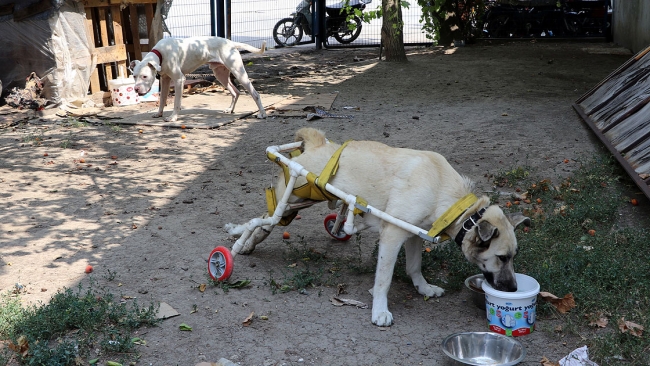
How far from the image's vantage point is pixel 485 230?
12.4ft

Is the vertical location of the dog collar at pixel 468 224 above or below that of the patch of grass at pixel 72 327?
above

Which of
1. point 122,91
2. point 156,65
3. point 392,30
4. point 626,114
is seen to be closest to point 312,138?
point 626,114

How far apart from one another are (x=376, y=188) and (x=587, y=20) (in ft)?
57.2

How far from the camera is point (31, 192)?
6785mm

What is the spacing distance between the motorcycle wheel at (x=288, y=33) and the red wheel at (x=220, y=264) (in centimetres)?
1506

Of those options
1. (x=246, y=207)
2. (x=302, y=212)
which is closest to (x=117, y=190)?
(x=246, y=207)

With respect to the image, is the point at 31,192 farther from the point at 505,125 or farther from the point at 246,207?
Answer: the point at 505,125

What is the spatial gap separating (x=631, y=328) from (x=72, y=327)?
335 centimetres

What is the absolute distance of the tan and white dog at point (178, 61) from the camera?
9625mm

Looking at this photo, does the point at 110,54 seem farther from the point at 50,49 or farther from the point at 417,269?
the point at 417,269

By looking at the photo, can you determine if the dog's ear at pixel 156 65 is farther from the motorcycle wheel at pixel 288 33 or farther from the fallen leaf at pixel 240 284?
the motorcycle wheel at pixel 288 33

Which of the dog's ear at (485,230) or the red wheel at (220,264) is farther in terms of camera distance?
the red wheel at (220,264)

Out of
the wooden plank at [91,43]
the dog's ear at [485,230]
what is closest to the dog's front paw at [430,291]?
the dog's ear at [485,230]

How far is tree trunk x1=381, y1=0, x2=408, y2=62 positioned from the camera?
1426 cm
